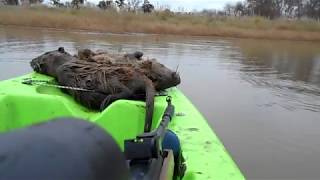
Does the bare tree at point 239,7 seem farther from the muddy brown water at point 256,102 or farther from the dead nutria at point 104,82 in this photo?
the dead nutria at point 104,82

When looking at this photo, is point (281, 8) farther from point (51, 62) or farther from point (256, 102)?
point (51, 62)

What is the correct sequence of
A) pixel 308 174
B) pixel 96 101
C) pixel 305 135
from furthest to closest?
1. pixel 305 135
2. pixel 308 174
3. pixel 96 101

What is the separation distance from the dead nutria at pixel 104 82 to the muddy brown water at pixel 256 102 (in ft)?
5.55

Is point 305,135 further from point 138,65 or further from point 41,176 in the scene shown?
point 41,176

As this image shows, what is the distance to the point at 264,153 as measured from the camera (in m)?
5.62

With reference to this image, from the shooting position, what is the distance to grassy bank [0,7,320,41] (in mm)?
28906

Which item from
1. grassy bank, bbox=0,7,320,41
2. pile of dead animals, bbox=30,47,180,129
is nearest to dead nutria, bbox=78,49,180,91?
pile of dead animals, bbox=30,47,180,129

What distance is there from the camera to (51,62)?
16.5 feet

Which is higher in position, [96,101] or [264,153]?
[96,101]

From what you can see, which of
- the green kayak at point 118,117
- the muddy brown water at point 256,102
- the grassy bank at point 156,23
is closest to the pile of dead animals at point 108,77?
the green kayak at point 118,117

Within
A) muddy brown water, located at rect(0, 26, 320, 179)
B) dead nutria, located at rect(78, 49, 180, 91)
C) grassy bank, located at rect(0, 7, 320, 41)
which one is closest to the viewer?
dead nutria, located at rect(78, 49, 180, 91)

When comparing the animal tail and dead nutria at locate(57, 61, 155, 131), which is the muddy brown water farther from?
the animal tail

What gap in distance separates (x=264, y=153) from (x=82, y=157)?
4.80 meters

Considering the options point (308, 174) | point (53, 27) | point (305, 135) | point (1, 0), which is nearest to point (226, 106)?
point (305, 135)
